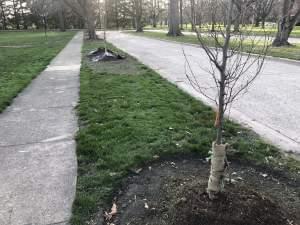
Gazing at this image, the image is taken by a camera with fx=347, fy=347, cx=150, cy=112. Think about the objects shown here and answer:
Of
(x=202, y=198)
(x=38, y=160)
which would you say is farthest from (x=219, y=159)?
(x=38, y=160)

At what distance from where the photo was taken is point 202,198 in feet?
9.37

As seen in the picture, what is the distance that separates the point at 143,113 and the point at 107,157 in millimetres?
1861

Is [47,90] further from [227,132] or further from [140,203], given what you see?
[140,203]

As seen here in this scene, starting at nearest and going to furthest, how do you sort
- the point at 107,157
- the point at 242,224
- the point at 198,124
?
the point at 242,224 < the point at 107,157 < the point at 198,124

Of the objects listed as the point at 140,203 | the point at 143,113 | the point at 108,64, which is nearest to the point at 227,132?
the point at 143,113

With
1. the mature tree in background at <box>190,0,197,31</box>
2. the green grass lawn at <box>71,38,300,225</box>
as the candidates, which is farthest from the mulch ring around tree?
the mature tree in background at <box>190,0,197,31</box>

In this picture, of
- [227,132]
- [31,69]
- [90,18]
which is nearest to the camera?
[227,132]

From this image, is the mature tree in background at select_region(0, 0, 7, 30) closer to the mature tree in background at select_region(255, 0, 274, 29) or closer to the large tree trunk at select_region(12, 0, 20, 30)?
the large tree trunk at select_region(12, 0, 20, 30)

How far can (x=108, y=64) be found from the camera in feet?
41.2

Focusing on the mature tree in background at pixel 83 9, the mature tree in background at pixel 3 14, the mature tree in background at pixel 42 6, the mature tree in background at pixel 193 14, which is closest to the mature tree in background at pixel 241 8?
the mature tree in background at pixel 193 14

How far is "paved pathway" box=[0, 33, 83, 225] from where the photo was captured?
9.60 ft

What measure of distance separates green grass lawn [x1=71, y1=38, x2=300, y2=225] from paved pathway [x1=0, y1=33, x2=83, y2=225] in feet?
0.49

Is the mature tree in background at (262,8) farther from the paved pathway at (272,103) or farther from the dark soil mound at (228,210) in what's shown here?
the paved pathway at (272,103)

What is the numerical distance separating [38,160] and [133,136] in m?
1.26
